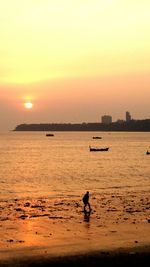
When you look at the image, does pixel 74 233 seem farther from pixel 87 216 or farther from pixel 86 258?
pixel 86 258

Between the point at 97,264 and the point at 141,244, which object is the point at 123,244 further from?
the point at 97,264

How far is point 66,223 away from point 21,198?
17.9 m

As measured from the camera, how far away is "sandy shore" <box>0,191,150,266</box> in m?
21.8

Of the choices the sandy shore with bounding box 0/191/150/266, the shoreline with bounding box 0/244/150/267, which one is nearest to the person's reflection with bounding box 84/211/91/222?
the sandy shore with bounding box 0/191/150/266

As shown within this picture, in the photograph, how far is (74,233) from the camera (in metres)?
28.2

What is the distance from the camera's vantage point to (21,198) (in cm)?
4878

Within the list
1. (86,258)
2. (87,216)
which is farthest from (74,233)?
(86,258)

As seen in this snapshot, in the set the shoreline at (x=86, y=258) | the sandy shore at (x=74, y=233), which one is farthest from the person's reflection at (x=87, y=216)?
the shoreline at (x=86, y=258)

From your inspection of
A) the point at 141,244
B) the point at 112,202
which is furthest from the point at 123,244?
the point at 112,202

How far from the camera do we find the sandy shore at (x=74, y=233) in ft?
71.4

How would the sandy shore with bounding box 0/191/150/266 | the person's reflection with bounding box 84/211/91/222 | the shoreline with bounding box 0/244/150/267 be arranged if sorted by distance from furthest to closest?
the person's reflection with bounding box 84/211/91/222, the sandy shore with bounding box 0/191/150/266, the shoreline with bounding box 0/244/150/267

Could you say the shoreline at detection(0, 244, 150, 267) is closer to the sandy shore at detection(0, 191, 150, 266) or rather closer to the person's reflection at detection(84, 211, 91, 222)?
the sandy shore at detection(0, 191, 150, 266)

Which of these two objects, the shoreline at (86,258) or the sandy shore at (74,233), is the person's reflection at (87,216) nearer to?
the sandy shore at (74,233)

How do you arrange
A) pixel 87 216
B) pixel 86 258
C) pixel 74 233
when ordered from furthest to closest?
pixel 87 216
pixel 74 233
pixel 86 258
